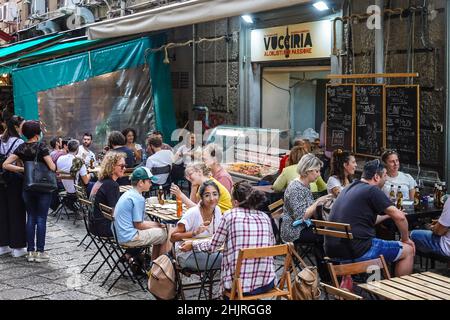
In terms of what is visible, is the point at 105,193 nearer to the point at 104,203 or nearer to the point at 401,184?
the point at 104,203

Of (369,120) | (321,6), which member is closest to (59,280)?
(369,120)

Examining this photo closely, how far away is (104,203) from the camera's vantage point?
7.34 m

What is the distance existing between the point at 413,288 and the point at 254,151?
5.79m

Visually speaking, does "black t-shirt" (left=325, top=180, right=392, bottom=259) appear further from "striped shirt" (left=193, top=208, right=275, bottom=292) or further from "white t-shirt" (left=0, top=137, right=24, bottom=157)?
"white t-shirt" (left=0, top=137, right=24, bottom=157)

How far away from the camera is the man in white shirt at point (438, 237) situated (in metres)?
6.33

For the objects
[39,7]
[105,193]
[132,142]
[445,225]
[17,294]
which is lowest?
[17,294]

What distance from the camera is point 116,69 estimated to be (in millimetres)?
13977

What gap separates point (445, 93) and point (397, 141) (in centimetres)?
90

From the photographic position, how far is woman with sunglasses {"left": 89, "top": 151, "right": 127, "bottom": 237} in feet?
23.9

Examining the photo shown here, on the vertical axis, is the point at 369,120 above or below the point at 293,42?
below

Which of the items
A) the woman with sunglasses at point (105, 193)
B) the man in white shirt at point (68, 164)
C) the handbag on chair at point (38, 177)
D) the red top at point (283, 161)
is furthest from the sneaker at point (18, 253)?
the red top at point (283, 161)
